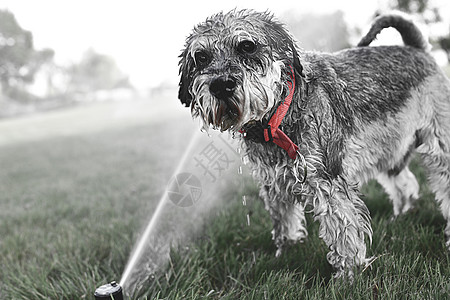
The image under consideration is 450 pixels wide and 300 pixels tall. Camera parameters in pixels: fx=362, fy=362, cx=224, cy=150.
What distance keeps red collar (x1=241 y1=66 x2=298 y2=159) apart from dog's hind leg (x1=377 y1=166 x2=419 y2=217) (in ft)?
6.37

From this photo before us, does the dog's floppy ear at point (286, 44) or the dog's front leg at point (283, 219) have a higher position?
the dog's floppy ear at point (286, 44)

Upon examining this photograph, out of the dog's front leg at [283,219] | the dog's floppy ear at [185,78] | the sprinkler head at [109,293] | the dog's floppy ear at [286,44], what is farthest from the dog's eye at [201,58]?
the sprinkler head at [109,293]

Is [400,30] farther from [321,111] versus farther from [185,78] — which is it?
[185,78]

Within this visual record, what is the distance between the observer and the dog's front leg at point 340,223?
2.73 meters

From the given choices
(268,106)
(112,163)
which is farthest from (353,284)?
(112,163)

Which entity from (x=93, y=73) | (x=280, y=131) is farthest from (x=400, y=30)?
(x=93, y=73)

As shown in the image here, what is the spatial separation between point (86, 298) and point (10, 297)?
744 millimetres

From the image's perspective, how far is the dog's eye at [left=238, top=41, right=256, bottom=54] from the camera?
90.3 inches

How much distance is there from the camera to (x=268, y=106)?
2.36 m

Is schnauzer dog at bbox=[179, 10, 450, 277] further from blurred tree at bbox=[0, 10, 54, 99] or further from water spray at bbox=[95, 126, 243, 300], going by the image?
blurred tree at bbox=[0, 10, 54, 99]

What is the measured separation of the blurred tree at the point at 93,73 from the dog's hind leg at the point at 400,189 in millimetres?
35192

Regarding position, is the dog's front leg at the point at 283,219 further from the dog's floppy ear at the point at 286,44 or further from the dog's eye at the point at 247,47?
the dog's eye at the point at 247,47

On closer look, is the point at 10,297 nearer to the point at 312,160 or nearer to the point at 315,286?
the point at 315,286

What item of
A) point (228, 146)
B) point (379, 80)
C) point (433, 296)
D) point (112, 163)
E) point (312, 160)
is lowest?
point (112, 163)
